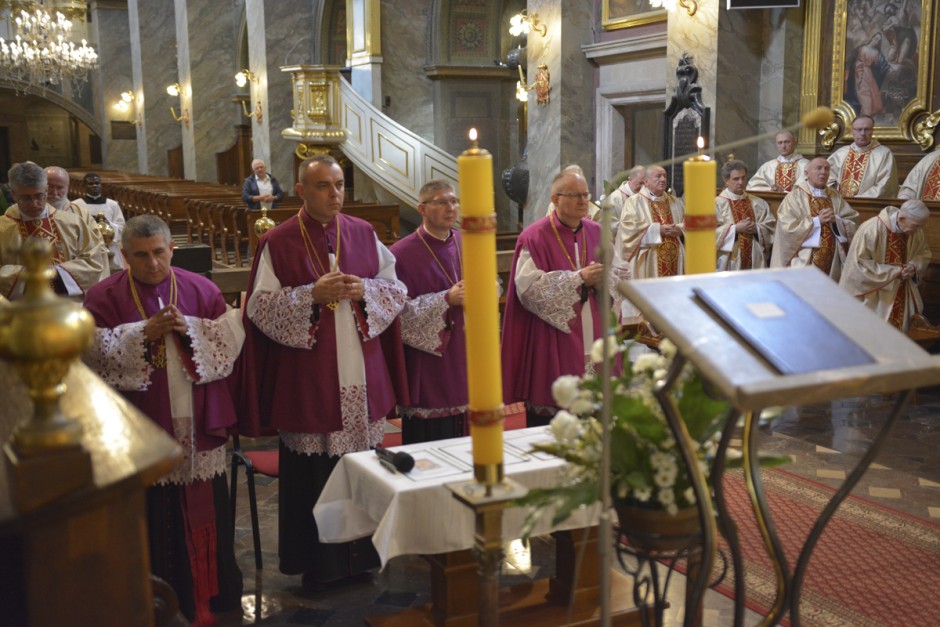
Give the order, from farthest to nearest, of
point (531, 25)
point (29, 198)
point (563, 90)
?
point (531, 25)
point (563, 90)
point (29, 198)

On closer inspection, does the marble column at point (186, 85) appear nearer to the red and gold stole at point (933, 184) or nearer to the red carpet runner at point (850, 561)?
the red and gold stole at point (933, 184)

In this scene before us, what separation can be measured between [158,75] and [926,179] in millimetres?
20104

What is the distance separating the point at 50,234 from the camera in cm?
568

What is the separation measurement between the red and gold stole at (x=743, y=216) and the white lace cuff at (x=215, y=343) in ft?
23.2

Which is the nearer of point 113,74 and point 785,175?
point 785,175

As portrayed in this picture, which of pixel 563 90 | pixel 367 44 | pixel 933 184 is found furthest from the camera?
pixel 367 44

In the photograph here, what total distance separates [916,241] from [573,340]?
4.79 metres

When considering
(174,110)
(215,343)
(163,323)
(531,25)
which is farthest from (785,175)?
(174,110)

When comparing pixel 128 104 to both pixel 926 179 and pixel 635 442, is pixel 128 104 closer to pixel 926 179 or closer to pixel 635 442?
pixel 926 179

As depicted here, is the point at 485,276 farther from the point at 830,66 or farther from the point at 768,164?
the point at 830,66

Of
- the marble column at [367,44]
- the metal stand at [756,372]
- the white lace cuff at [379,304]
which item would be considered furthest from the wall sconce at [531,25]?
the metal stand at [756,372]

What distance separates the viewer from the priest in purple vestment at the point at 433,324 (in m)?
4.40

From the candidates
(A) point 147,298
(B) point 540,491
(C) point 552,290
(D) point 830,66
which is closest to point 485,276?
(B) point 540,491

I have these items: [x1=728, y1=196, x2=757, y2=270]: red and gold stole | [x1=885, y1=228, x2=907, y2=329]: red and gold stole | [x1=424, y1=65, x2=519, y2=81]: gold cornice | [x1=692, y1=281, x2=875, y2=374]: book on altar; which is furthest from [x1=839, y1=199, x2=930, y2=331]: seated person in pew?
[x1=424, y1=65, x2=519, y2=81]: gold cornice
